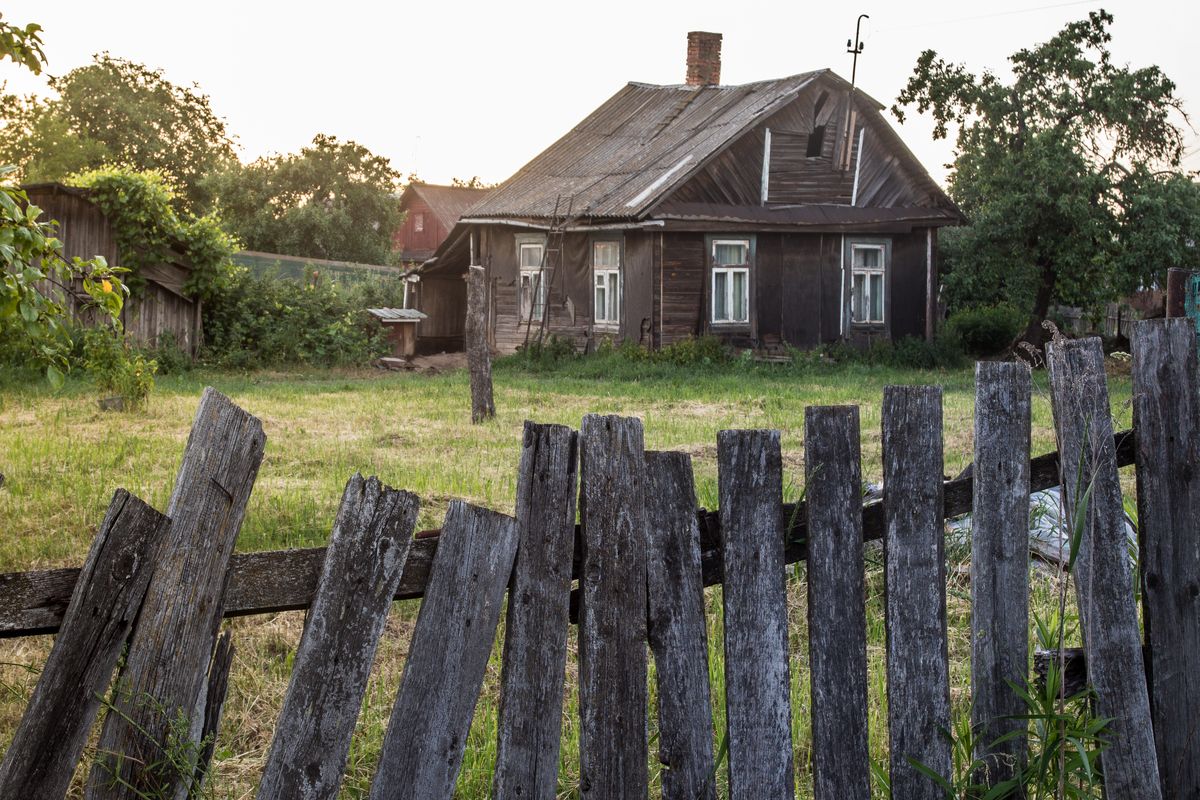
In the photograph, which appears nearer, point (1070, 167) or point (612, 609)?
point (612, 609)

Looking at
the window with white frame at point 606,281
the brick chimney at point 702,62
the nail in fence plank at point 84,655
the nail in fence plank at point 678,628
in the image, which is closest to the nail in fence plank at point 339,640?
the nail in fence plank at point 84,655

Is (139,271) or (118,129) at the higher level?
(118,129)

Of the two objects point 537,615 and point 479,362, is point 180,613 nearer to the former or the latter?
point 537,615

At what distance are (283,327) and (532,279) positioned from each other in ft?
18.2

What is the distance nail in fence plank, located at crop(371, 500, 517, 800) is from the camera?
7.67ft

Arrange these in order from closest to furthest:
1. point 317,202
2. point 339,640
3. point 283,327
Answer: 1. point 339,640
2. point 283,327
3. point 317,202

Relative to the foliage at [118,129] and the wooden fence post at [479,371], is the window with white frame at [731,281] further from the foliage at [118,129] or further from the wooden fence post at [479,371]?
the foliage at [118,129]

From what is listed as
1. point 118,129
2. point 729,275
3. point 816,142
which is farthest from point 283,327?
point 118,129

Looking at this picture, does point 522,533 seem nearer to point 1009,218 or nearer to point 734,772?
point 734,772

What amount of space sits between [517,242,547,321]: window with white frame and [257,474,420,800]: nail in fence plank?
2220cm

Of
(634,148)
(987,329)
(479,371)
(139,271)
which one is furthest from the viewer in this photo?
(987,329)

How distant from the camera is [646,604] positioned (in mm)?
2527

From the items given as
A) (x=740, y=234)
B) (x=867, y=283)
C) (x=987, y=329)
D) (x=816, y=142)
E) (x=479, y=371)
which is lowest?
(x=479, y=371)

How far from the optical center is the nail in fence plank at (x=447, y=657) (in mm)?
2338
